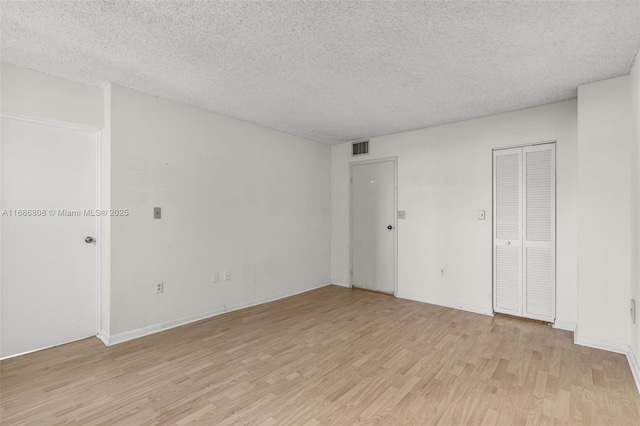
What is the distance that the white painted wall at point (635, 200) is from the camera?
2457mm

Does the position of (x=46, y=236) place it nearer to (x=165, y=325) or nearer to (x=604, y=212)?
(x=165, y=325)

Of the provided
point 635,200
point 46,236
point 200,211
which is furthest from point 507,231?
point 46,236

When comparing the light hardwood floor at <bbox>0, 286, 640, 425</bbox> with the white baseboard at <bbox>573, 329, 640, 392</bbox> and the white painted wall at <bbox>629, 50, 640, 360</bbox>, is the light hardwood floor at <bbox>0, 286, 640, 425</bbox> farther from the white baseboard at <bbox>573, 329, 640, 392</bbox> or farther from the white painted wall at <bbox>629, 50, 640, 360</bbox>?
the white painted wall at <bbox>629, 50, 640, 360</bbox>

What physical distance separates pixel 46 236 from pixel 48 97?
127 cm

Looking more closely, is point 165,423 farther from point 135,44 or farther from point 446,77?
point 446,77

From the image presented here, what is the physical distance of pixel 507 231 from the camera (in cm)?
391

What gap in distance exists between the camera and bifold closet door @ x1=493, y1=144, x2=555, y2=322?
363cm

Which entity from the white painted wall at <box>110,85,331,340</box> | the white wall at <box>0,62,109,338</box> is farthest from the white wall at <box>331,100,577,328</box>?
the white wall at <box>0,62,109,338</box>

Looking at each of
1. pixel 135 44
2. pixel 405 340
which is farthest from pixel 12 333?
pixel 405 340

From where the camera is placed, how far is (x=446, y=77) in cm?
293

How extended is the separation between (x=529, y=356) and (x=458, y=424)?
1.37 meters

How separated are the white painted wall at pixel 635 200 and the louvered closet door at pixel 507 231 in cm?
115

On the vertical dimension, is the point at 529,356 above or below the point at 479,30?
below

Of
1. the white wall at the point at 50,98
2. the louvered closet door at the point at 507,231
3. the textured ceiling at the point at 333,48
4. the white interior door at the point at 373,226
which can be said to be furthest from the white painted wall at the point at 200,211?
the louvered closet door at the point at 507,231
